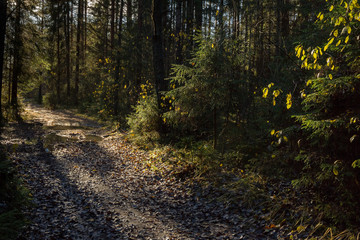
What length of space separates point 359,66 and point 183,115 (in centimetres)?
538

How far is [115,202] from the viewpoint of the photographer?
19.0 ft

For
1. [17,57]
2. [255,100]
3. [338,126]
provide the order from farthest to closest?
[17,57] → [255,100] → [338,126]

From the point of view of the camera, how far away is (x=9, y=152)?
8375mm

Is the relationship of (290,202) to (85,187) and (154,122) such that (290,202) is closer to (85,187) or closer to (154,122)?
(85,187)

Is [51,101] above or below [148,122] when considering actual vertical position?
above

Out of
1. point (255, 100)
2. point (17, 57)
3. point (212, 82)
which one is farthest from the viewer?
point (17, 57)

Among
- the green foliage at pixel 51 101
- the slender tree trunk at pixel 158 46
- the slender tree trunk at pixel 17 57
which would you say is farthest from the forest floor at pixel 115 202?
the green foliage at pixel 51 101

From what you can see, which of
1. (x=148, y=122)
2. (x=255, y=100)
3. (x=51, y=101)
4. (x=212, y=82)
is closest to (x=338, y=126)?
(x=212, y=82)

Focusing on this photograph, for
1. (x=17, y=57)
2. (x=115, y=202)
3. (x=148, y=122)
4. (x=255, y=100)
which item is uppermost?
(x=17, y=57)

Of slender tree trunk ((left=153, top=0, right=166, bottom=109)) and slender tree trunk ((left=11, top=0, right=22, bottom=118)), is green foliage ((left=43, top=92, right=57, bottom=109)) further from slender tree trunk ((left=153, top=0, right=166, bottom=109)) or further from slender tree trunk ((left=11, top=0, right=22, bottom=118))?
slender tree trunk ((left=153, top=0, right=166, bottom=109))

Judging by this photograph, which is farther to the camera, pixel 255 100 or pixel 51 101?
pixel 51 101

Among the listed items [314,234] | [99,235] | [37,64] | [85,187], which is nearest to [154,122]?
[85,187]

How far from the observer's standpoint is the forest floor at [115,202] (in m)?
4.51

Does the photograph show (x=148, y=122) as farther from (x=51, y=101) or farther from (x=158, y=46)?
(x=51, y=101)
